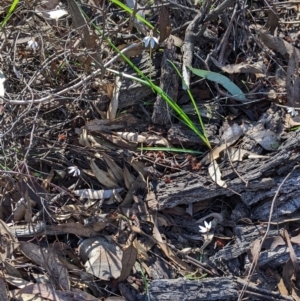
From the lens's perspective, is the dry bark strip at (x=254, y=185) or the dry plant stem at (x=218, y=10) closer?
the dry bark strip at (x=254, y=185)

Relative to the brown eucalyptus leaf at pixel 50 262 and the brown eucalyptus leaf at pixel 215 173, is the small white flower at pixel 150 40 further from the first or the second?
the brown eucalyptus leaf at pixel 50 262

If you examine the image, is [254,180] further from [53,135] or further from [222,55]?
[53,135]

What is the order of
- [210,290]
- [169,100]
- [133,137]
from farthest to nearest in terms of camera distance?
[133,137]
[169,100]
[210,290]

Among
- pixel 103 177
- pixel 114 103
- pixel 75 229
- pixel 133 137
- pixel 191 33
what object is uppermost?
pixel 191 33

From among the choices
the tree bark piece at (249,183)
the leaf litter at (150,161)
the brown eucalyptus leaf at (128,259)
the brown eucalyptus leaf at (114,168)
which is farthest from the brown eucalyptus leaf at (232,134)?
the brown eucalyptus leaf at (128,259)

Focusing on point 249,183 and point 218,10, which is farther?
point 218,10

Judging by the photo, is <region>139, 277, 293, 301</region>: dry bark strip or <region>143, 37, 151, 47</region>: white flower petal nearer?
<region>139, 277, 293, 301</region>: dry bark strip

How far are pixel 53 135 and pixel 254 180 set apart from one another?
0.86m

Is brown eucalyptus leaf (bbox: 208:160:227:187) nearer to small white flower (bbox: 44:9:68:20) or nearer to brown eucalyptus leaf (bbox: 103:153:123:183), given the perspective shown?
brown eucalyptus leaf (bbox: 103:153:123:183)

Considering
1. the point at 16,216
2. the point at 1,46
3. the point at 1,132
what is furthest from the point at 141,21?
the point at 16,216

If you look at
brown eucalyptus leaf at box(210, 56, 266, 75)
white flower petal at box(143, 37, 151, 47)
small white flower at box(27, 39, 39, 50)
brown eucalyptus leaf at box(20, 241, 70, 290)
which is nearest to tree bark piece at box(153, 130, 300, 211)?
brown eucalyptus leaf at box(210, 56, 266, 75)

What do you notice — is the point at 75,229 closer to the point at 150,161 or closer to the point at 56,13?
the point at 150,161

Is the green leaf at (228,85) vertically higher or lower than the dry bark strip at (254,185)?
higher

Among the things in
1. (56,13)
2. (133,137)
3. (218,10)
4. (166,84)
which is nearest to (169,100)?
(166,84)
